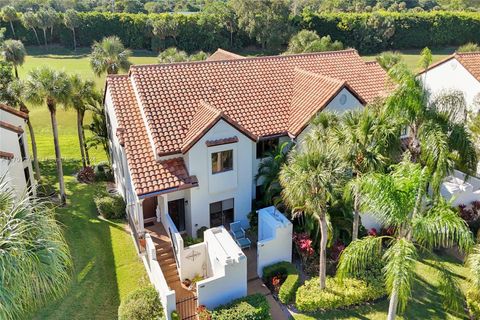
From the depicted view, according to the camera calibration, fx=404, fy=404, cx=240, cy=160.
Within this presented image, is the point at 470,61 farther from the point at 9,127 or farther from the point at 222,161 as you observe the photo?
the point at 9,127

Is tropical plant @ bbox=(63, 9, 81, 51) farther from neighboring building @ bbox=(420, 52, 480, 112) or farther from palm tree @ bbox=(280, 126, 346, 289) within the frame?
palm tree @ bbox=(280, 126, 346, 289)

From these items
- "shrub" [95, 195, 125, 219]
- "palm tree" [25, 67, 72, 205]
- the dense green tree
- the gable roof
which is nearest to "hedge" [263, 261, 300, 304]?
"shrub" [95, 195, 125, 219]

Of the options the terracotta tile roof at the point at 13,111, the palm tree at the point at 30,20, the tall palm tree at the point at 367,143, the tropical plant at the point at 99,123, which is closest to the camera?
the tall palm tree at the point at 367,143

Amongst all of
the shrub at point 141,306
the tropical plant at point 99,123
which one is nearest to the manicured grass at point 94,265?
the shrub at point 141,306

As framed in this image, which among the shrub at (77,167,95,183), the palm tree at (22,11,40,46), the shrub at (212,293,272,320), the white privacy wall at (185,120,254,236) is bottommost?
the shrub at (212,293,272,320)

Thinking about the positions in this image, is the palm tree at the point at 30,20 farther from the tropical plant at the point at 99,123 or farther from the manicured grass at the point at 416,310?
the manicured grass at the point at 416,310

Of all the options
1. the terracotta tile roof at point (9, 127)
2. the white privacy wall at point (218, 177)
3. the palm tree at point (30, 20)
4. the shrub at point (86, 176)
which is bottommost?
the shrub at point (86, 176)

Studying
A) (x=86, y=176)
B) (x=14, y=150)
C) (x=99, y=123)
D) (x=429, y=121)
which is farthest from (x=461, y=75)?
(x=14, y=150)
